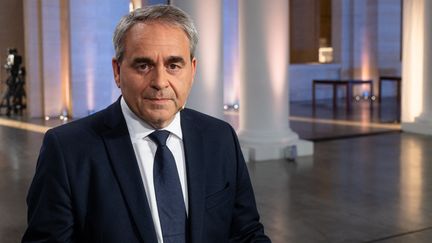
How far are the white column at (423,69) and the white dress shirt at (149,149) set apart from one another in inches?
402

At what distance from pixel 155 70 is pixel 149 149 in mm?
244

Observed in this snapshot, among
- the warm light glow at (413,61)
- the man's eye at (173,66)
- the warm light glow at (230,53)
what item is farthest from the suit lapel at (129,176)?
the warm light glow at (230,53)

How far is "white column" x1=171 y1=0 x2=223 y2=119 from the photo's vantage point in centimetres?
846

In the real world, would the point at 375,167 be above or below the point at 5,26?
below

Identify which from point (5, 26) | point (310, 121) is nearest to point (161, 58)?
point (310, 121)

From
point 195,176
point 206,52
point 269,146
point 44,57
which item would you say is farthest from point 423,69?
point 195,176

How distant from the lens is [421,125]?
11.6 meters

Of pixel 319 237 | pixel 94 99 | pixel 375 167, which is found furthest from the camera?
pixel 94 99

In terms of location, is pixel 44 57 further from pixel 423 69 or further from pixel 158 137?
pixel 158 137

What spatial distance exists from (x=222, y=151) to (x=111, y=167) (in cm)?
38

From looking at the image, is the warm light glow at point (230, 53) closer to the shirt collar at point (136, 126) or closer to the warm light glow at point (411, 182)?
the warm light glow at point (411, 182)

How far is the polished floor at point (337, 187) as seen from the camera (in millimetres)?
5430

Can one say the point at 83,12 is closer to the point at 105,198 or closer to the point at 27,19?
the point at 27,19

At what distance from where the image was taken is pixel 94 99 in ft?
48.4
